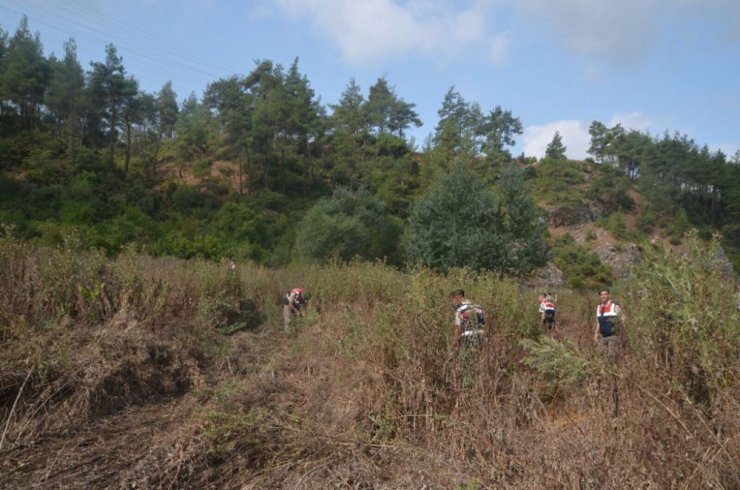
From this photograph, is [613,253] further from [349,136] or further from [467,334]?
[467,334]

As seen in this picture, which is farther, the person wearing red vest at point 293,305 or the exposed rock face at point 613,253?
the exposed rock face at point 613,253

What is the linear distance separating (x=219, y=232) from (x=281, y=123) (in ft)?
50.3

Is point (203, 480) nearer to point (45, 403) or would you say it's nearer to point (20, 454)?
point (20, 454)

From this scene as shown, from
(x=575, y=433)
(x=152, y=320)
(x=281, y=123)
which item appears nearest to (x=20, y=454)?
(x=152, y=320)

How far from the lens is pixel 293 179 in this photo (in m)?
45.7

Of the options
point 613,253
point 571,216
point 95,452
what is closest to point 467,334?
point 95,452

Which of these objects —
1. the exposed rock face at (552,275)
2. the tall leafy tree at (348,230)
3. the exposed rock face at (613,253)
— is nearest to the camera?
the tall leafy tree at (348,230)

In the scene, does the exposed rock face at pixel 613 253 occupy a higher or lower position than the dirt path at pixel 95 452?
higher

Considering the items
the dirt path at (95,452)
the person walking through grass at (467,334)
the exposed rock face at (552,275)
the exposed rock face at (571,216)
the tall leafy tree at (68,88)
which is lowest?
the dirt path at (95,452)

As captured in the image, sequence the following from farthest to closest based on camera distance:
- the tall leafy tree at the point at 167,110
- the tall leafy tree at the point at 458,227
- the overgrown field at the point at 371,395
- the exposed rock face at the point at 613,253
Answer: the tall leafy tree at the point at 167,110, the exposed rock face at the point at 613,253, the tall leafy tree at the point at 458,227, the overgrown field at the point at 371,395

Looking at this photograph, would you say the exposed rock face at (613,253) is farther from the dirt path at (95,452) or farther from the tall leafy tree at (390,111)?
the dirt path at (95,452)

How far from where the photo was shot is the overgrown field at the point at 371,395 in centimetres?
281

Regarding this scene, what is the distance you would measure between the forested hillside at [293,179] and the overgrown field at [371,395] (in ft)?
8.17

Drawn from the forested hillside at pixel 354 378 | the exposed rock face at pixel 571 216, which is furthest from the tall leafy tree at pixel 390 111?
the forested hillside at pixel 354 378
